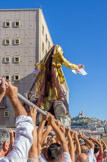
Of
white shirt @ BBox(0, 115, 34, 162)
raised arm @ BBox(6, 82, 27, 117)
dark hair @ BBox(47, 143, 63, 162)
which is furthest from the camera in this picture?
dark hair @ BBox(47, 143, 63, 162)

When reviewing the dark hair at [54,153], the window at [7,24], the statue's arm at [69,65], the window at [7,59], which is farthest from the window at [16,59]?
the dark hair at [54,153]

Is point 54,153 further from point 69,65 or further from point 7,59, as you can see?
point 7,59

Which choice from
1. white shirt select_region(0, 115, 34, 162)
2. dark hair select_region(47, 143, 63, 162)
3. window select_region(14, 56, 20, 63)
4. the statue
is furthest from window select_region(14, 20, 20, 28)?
white shirt select_region(0, 115, 34, 162)

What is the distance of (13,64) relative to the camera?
3481cm

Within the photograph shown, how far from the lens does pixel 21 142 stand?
2.87 m

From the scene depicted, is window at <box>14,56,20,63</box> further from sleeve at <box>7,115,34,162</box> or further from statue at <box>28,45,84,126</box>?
sleeve at <box>7,115,34,162</box>

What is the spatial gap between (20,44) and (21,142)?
107 feet

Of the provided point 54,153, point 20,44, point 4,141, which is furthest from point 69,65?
point 4,141

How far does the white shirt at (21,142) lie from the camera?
282cm

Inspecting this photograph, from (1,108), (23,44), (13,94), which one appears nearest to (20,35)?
(23,44)

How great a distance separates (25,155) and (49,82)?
22.5 metres

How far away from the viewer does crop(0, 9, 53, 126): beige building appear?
34500 mm

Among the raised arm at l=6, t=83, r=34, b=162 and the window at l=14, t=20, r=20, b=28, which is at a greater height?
the window at l=14, t=20, r=20, b=28

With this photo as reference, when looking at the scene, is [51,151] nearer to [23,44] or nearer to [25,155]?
[25,155]
